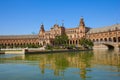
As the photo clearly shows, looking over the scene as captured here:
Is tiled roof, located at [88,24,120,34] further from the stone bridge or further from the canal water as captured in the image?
the canal water

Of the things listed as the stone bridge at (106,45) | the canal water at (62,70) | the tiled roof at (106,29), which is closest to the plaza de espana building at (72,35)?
the tiled roof at (106,29)

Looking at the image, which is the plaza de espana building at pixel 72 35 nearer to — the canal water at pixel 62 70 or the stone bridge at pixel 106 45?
the stone bridge at pixel 106 45

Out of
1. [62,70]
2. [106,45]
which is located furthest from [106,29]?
[62,70]

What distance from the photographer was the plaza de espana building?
399 feet

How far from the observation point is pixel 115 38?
119750 millimetres

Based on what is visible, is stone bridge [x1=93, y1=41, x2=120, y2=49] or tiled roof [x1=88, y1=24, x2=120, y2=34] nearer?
stone bridge [x1=93, y1=41, x2=120, y2=49]

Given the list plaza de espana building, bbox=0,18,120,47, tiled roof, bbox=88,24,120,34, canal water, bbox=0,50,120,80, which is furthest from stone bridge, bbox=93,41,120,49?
canal water, bbox=0,50,120,80

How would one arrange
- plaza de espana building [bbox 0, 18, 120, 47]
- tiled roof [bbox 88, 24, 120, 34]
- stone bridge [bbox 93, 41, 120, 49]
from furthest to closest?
plaza de espana building [bbox 0, 18, 120, 47] → tiled roof [bbox 88, 24, 120, 34] → stone bridge [bbox 93, 41, 120, 49]

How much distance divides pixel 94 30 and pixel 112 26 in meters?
17.2

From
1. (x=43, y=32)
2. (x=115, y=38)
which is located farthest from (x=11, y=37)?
(x=115, y=38)

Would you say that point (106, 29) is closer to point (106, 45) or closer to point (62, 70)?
point (106, 45)

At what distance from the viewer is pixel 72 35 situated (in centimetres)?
15000

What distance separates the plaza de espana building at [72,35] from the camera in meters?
122

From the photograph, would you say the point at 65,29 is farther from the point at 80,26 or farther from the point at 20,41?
the point at 20,41
